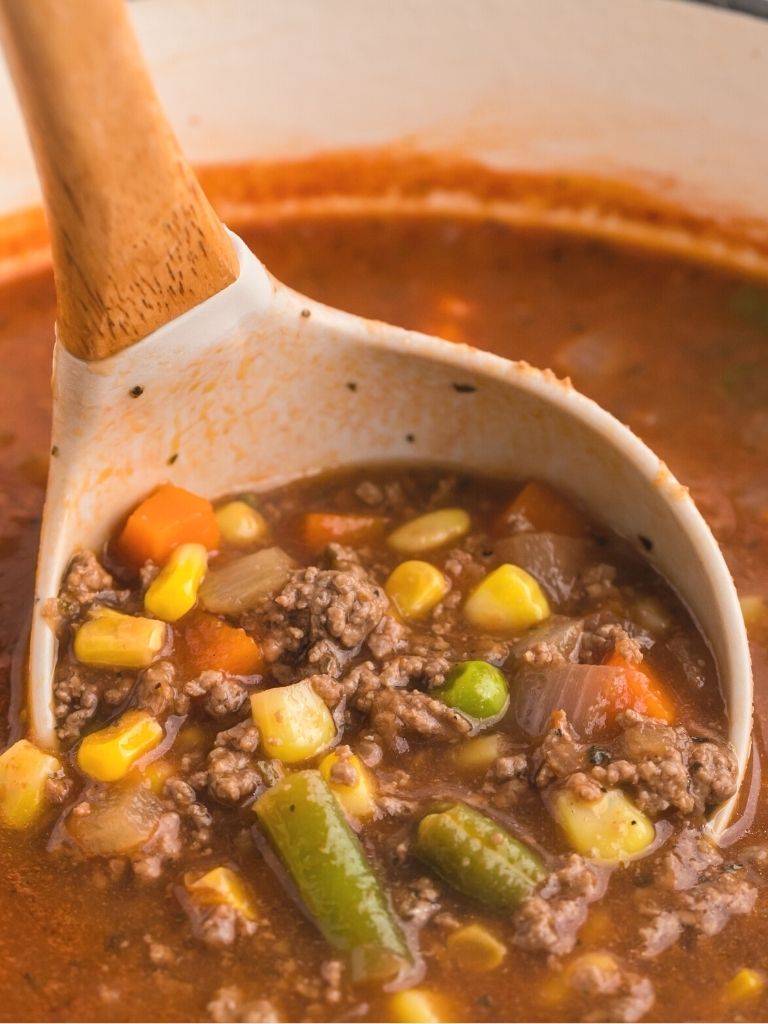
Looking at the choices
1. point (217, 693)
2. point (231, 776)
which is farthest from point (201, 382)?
point (231, 776)

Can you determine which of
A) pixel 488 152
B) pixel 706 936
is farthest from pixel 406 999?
pixel 488 152

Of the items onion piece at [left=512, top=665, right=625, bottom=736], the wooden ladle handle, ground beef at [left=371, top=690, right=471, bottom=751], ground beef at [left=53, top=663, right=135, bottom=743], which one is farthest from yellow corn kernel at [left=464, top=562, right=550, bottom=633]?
the wooden ladle handle

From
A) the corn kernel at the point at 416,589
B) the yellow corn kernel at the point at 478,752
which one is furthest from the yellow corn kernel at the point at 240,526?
the yellow corn kernel at the point at 478,752

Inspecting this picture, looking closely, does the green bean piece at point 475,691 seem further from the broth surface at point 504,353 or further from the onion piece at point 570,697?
the broth surface at point 504,353

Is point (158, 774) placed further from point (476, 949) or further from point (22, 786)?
point (476, 949)

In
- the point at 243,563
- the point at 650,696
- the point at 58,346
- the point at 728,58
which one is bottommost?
the point at 650,696

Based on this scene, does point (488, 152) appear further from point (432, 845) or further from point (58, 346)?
point (432, 845)

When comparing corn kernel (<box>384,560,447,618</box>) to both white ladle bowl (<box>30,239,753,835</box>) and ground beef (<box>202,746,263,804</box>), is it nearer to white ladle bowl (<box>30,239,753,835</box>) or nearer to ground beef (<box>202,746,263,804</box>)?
white ladle bowl (<box>30,239,753,835</box>)
